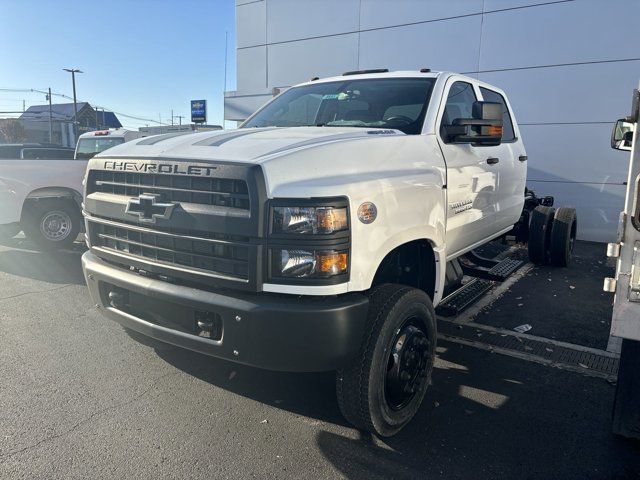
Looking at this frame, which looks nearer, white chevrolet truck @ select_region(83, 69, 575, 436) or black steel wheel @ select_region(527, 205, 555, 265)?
white chevrolet truck @ select_region(83, 69, 575, 436)

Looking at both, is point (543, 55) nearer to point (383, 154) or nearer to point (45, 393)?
point (383, 154)

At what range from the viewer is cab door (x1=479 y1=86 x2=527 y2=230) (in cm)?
491

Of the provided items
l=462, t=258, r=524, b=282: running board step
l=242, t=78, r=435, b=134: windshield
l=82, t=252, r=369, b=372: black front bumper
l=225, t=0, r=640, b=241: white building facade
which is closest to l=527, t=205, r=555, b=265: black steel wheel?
l=462, t=258, r=524, b=282: running board step

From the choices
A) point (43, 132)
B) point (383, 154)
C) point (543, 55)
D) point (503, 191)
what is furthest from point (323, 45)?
point (43, 132)

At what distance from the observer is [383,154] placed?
2951 millimetres

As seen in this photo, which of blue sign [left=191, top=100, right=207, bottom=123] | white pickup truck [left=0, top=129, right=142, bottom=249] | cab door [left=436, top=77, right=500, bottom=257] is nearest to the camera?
cab door [left=436, top=77, right=500, bottom=257]

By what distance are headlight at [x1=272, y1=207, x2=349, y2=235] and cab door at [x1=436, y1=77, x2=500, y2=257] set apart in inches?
58.1

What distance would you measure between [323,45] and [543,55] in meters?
5.61

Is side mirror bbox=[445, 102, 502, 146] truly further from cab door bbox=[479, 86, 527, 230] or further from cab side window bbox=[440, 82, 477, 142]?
cab door bbox=[479, 86, 527, 230]

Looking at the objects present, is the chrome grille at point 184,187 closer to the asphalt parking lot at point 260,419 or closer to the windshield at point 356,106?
the asphalt parking lot at point 260,419

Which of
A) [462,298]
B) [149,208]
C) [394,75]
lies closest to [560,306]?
[462,298]

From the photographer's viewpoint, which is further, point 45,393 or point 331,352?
point 45,393

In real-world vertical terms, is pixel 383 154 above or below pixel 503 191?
above

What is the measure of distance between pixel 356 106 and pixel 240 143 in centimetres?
144
